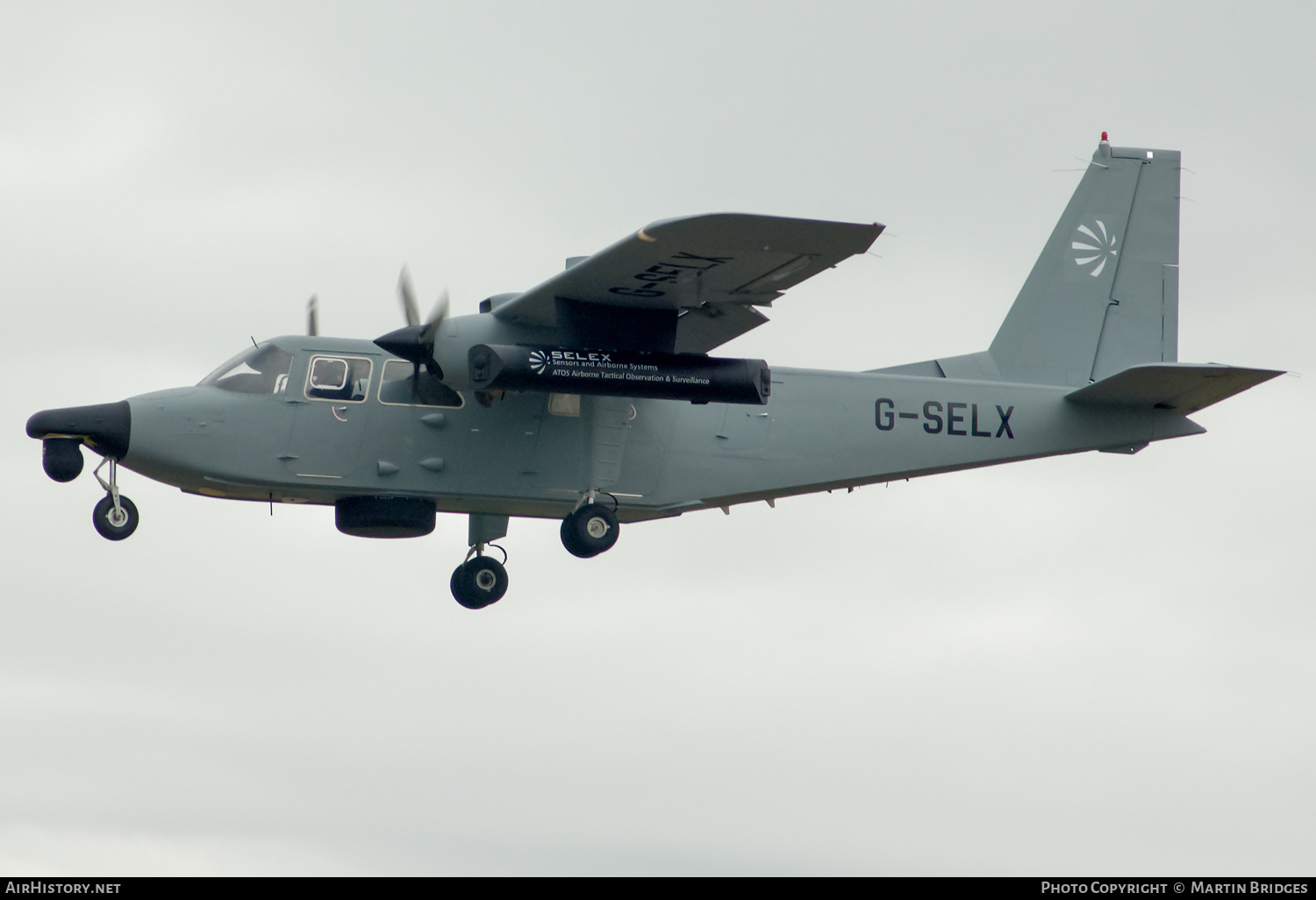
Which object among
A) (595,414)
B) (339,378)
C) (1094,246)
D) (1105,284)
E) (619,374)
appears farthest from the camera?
(1094,246)

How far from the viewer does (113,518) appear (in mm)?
19141

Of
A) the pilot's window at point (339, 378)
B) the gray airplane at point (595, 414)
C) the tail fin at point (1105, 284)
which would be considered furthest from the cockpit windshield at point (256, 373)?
the tail fin at point (1105, 284)

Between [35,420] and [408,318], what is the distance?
167 inches

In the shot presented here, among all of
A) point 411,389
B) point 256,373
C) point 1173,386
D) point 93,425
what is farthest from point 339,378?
point 1173,386

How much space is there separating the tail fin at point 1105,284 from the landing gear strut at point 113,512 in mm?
11207

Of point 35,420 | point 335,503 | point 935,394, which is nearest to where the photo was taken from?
point 35,420

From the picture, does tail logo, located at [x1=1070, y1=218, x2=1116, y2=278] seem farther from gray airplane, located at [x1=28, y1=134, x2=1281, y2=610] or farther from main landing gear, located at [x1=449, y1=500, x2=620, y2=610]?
main landing gear, located at [x1=449, y1=500, x2=620, y2=610]

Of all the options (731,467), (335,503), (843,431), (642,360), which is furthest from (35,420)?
(843,431)

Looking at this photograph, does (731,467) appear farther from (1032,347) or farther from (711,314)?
(1032,347)

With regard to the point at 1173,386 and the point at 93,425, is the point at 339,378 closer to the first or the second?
the point at 93,425

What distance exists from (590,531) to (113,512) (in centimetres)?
534

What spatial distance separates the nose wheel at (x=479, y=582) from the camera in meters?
21.4

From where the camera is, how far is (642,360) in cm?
1931

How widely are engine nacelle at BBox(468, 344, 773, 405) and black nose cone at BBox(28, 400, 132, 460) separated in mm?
3972
